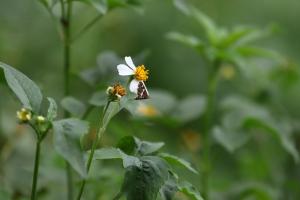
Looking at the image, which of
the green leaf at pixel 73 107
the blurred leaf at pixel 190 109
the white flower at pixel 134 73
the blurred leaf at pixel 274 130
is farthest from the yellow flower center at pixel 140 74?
A: the blurred leaf at pixel 190 109

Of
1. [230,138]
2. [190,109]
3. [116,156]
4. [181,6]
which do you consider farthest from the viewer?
[190,109]

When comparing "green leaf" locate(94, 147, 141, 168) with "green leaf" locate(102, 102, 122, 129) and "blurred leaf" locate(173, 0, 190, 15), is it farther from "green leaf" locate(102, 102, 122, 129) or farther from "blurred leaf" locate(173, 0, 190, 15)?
"blurred leaf" locate(173, 0, 190, 15)

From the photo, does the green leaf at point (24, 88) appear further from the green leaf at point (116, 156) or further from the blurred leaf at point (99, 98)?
the blurred leaf at point (99, 98)

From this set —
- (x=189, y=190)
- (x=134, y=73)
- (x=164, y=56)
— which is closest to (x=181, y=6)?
(x=134, y=73)

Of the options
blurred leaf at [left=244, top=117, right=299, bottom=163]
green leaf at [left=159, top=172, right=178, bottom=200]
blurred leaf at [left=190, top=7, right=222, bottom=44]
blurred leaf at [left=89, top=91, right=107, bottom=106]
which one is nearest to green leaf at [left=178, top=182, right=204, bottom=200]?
green leaf at [left=159, top=172, right=178, bottom=200]

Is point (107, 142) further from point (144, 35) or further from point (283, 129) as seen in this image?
point (144, 35)

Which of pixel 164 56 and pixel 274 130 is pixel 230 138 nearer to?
pixel 274 130

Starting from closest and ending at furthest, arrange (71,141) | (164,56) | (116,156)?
(71,141)
(116,156)
(164,56)
